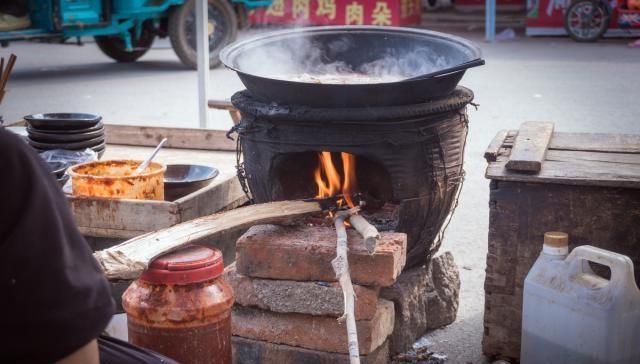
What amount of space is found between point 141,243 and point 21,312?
1116 mm

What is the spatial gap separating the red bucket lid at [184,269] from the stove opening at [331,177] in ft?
2.87

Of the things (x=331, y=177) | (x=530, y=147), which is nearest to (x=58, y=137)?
(x=331, y=177)

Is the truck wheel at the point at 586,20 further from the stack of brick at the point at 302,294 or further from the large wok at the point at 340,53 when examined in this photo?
the stack of brick at the point at 302,294

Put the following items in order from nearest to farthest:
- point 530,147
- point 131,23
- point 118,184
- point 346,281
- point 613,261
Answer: point 346,281, point 613,261, point 530,147, point 118,184, point 131,23

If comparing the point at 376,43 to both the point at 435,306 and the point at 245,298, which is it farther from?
the point at 245,298

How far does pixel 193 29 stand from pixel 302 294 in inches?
364

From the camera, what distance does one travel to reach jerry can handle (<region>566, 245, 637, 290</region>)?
2.85 m

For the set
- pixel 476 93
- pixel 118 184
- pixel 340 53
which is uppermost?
pixel 340 53

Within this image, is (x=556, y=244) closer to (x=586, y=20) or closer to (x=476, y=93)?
(x=476, y=93)

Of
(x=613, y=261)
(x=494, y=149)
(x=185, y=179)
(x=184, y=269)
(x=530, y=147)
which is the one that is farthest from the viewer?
(x=185, y=179)

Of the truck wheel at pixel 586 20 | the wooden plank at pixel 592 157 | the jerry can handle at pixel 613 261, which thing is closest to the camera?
the jerry can handle at pixel 613 261

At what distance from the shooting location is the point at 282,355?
3.15m

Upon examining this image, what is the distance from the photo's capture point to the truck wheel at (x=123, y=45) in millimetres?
12000

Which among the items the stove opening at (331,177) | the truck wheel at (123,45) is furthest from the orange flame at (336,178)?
the truck wheel at (123,45)
